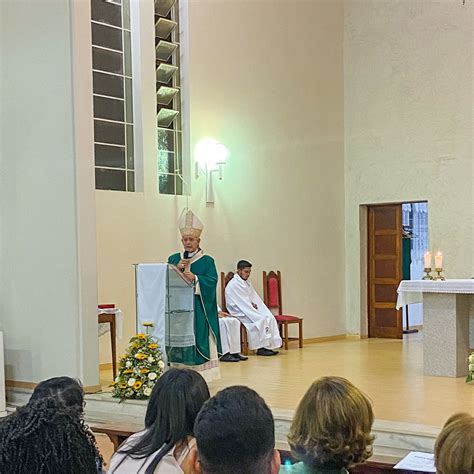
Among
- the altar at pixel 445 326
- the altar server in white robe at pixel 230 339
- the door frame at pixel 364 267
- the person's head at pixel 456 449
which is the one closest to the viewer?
the person's head at pixel 456 449

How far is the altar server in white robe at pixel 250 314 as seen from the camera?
9.21 metres

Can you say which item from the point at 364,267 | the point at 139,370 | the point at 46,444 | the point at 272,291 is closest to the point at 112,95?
the point at 272,291

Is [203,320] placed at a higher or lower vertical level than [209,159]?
lower

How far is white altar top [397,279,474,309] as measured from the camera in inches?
272

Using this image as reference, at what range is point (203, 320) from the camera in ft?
22.4

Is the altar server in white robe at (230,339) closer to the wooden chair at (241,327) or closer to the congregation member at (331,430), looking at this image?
the wooden chair at (241,327)

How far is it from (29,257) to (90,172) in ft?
3.24

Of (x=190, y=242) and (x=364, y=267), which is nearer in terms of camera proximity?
(x=190, y=242)

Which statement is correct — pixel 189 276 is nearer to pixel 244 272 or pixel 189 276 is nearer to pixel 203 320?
pixel 203 320

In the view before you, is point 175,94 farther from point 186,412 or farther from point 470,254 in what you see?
point 186,412

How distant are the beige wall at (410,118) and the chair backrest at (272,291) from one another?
1.63 m

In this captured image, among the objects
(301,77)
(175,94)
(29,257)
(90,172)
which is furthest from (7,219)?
(301,77)

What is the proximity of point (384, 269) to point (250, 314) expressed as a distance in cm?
279

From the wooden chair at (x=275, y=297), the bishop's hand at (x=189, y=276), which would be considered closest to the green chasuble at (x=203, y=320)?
the bishop's hand at (x=189, y=276)
